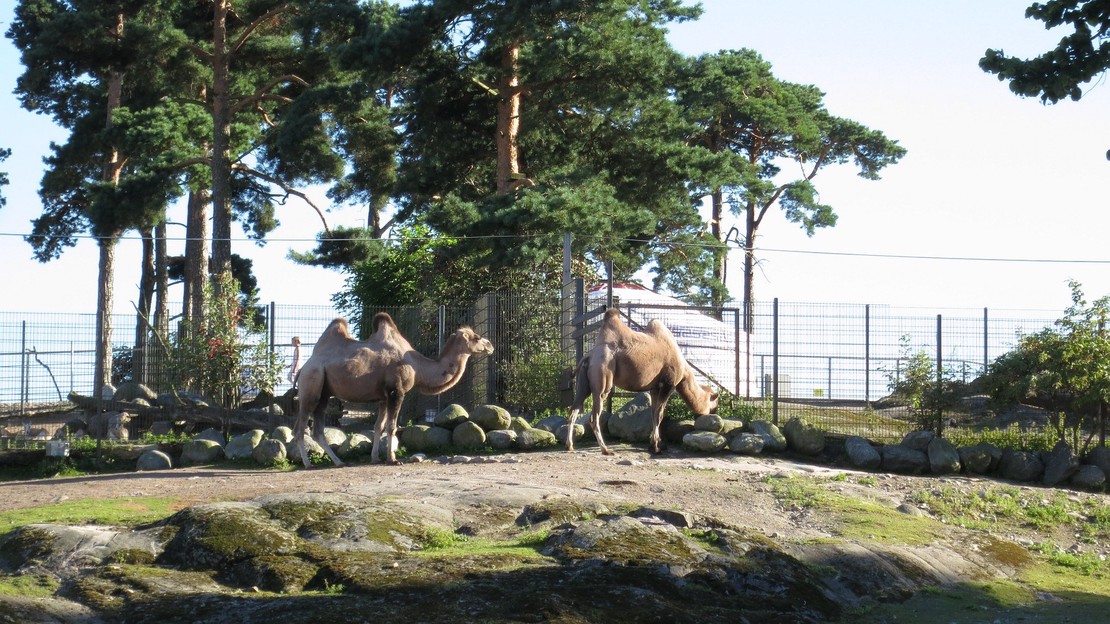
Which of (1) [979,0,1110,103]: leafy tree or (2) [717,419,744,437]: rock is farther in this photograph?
(2) [717,419,744,437]: rock

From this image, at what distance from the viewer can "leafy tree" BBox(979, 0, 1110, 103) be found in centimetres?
993

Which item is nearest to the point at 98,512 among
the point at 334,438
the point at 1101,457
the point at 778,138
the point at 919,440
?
the point at 334,438

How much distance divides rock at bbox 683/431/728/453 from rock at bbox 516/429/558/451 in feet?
6.37

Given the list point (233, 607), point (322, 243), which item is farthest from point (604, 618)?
point (322, 243)

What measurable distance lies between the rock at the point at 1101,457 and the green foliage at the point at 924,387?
2138 mm

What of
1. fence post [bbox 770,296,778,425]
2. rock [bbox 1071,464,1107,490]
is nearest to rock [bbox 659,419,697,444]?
fence post [bbox 770,296,778,425]

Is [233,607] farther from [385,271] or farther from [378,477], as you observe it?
[385,271]

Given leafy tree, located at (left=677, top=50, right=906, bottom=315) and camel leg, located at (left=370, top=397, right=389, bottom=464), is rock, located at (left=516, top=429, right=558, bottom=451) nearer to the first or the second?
camel leg, located at (left=370, top=397, right=389, bottom=464)

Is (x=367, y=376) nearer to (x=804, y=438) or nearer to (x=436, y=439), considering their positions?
(x=436, y=439)

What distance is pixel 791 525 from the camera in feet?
41.6

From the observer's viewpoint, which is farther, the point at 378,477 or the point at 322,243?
the point at 322,243

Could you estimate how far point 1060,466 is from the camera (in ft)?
56.1

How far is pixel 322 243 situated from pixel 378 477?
18.3 metres

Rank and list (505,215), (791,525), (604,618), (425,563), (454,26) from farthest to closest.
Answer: (454,26)
(505,215)
(791,525)
(425,563)
(604,618)
